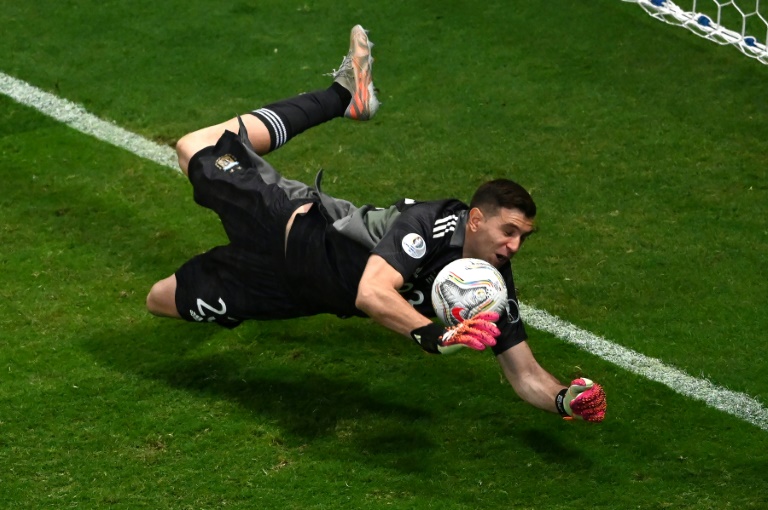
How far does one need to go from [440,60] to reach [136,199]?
7.96ft

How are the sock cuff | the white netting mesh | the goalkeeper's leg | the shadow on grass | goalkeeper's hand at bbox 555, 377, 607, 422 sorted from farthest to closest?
the white netting mesh < the sock cuff < the goalkeeper's leg < the shadow on grass < goalkeeper's hand at bbox 555, 377, 607, 422

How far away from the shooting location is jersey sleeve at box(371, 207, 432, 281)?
529cm

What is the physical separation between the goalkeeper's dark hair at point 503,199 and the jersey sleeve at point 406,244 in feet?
Result: 0.82

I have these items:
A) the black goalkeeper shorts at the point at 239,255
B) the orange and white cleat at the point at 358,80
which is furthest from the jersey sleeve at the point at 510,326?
the orange and white cleat at the point at 358,80

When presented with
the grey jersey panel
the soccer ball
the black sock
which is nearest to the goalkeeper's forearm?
the soccer ball

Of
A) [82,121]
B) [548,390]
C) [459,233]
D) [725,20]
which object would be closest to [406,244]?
[459,233]

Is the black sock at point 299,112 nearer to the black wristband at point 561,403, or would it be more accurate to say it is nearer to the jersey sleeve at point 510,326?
the jersey sleeve at point 510,326

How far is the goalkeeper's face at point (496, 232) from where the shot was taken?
538 cm

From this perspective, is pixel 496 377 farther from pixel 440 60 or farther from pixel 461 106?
pixel 440 60

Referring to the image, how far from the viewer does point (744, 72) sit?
8.59 meters

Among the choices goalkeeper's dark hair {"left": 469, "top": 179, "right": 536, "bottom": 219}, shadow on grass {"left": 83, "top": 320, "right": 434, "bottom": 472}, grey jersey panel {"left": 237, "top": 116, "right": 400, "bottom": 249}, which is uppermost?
goalkeeper's dark hair {"left": 469, "top": 179, "right": 536, "bottom": 219}

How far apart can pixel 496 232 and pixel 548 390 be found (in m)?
0.71

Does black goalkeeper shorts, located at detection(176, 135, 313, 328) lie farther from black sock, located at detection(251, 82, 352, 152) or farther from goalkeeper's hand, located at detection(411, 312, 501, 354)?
goalkeeper's hand, located at detection(411, 312, 501, 354)

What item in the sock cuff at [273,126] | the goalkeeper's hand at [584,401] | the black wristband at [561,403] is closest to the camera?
the goalkeeper's hand at [584,401]
